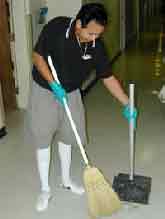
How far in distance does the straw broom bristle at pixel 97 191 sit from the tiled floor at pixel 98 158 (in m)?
0.22

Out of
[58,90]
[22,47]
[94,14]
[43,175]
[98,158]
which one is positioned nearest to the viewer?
[94,14]

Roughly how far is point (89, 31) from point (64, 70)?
10.5 inches

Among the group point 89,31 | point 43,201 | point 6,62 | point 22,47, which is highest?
point 89,31

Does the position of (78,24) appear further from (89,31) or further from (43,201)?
(43,201)

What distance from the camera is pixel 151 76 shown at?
5.09 meters

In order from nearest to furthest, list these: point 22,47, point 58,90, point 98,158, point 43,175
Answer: point 58,90
point 43,175
point 98,158
point 22,47

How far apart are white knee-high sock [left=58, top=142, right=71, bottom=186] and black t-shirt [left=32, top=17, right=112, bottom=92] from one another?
1.40 ft

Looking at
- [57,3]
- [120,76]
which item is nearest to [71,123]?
[57,3]

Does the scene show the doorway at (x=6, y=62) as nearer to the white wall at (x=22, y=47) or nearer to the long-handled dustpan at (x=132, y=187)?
the white wall at (x=22, y=47)

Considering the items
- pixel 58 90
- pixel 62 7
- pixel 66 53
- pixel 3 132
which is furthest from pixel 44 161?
pixel 62 7

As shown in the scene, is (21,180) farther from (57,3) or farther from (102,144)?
(57,3)

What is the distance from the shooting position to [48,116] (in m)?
2.06

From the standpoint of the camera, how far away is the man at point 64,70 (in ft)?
6.03

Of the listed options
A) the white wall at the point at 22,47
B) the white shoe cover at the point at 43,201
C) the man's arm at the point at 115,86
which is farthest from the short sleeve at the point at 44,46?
the white wall at the point at 22,47
